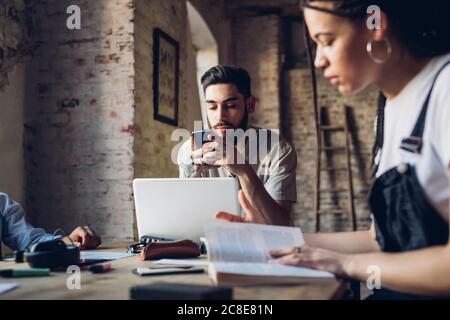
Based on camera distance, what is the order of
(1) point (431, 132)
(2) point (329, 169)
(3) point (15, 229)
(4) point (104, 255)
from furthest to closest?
(2) point (329, 169)
(3) point (15, 229)
(4) point (104, 255)
(1) point (431, 132)

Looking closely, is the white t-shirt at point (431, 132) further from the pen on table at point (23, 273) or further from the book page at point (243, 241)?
the pen on table at point (23, 273)

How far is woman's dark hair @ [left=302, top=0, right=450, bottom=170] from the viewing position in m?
1.18

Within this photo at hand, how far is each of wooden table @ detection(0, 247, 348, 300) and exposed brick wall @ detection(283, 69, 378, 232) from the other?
5.88 meters

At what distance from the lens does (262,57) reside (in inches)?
274

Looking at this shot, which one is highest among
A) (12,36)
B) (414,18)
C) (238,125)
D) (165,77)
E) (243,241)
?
(12,36)

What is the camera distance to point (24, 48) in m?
3.62

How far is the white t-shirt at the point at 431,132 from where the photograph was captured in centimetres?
108

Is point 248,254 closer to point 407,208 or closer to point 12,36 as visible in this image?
point 407,208

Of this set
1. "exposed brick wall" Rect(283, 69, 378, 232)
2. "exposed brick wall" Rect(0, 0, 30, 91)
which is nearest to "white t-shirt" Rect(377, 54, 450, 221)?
"exposed brick wall" Rect(0, 0, 30, 91)

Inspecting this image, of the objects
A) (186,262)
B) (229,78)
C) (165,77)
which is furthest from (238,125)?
(165,77)

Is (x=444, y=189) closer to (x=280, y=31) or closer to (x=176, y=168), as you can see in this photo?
(x=176, y=168)

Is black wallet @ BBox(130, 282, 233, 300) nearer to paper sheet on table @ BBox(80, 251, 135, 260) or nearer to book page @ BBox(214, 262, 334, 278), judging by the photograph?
book page @ BBox(214, 262, 334, 278)

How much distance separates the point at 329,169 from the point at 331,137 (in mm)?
488

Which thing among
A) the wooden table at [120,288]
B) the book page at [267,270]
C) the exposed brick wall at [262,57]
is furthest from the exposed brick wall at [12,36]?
the exposed brick wall at [262,57]
